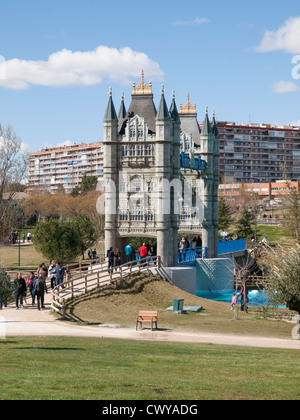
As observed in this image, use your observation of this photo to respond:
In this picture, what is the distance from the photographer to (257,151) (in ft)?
614

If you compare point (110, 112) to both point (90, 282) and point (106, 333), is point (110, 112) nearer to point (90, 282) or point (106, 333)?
point (90, 282)

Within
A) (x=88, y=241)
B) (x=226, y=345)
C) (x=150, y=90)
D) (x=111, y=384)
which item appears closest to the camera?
(x=111, y=384)

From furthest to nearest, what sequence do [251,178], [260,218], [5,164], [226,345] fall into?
[251,178] < [260,218] < [5,164] < [226,345]

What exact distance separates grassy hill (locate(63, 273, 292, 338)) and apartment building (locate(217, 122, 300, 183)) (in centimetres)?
14272

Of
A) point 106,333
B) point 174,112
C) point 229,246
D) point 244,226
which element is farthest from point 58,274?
point 244,226

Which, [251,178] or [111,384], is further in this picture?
[251,178]

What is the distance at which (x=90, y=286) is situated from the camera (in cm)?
3641

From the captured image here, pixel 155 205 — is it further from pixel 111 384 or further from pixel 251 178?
pixel 251 178

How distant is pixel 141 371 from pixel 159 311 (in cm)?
1847

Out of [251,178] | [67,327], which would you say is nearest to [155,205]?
[67,327]

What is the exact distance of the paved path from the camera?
25.5m

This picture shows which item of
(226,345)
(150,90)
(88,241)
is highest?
(150,90)

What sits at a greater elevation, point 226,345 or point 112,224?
point 112,224
